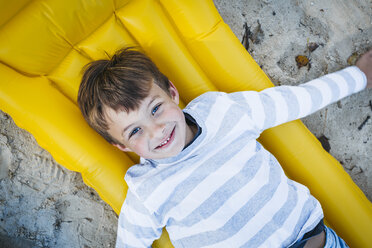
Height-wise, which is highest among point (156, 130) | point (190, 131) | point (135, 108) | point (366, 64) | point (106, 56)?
point (106, 56)

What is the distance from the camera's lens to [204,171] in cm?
108

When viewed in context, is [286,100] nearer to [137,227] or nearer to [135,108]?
[135,108]

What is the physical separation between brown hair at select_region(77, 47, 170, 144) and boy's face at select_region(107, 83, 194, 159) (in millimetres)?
29

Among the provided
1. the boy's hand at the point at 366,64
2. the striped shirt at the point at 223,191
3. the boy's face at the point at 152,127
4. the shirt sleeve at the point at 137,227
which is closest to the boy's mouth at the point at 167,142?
the boy's face at the point at 152,127

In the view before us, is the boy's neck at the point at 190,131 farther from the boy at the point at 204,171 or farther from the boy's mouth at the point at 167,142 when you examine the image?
the boy's mouth at the point at 167,142

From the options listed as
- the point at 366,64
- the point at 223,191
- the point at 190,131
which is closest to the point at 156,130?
the point at 190,131

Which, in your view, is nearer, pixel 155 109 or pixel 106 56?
pixel 155 109

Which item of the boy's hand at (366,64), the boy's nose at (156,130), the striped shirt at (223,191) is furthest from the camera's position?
the boy's hand at (366,64)

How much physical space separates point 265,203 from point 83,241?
110cm

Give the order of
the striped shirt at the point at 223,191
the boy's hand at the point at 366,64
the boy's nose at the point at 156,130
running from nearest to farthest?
the boy's nose at the point at 156,130 < the striped shirt at the point at 223,191 < the boy's hand at the point at 366,64

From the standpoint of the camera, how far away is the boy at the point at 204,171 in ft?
3.29

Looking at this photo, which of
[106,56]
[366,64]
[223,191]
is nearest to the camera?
[223,191]

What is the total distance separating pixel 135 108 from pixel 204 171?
39 centimetres

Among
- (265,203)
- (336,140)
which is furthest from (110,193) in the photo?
(336,140)
